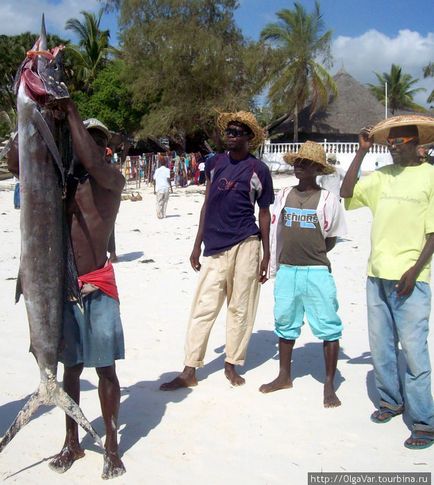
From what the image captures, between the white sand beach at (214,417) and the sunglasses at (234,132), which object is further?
the sunglasses at (234,132)

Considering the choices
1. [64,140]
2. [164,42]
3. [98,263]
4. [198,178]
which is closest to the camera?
[64,140]

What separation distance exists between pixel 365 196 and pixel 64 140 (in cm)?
207

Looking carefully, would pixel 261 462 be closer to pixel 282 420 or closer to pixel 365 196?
pixel 282 420

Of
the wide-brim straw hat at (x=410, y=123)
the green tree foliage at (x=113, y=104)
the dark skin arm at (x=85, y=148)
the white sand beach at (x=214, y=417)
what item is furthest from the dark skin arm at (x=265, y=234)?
the green tree foliage at (x=113, y=104)

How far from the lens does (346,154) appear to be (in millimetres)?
30438

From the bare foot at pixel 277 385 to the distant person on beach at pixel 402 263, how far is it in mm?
778

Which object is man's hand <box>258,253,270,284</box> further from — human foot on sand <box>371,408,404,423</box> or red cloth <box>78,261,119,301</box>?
red cloth <box>78,261,119,301</box>

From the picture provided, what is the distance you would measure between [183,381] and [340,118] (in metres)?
34.7

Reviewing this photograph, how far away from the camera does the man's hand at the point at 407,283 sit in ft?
11.5

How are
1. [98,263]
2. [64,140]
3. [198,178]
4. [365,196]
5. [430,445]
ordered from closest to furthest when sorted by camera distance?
[64,140], [98,263], [430,445], [365,196], [198,178]

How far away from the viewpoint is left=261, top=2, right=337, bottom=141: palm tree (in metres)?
34.5

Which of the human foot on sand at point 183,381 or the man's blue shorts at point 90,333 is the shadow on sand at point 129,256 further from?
the man's blue shorts at point 90,333

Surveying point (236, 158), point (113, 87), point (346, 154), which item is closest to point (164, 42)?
point (113, 87)

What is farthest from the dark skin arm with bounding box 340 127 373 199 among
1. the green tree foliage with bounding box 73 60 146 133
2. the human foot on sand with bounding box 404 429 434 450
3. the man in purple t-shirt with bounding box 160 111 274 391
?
the green tree foliage with bounding box 73 60 146 133
